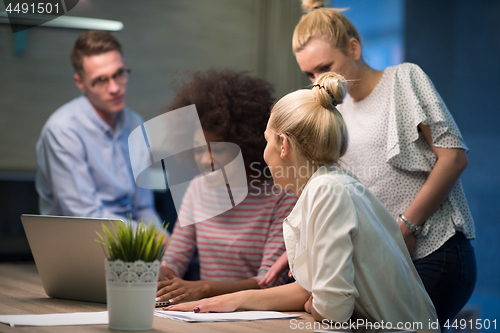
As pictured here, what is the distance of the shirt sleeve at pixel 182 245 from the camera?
5.37ft

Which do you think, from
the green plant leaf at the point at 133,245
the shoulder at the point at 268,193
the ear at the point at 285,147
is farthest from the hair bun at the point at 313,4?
the green plant leaf at the point at 133,245

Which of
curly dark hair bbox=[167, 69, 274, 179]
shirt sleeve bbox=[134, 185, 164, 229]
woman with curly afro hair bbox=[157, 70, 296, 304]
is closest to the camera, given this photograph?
woman with curly afro hair bbox=[157, 70, 296, 304]

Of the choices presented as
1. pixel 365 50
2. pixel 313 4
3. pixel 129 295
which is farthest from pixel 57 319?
pixel 365 50

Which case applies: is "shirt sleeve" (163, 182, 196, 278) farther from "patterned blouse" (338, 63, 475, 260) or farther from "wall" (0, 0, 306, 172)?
"wall" (0, 0, 306, 172)

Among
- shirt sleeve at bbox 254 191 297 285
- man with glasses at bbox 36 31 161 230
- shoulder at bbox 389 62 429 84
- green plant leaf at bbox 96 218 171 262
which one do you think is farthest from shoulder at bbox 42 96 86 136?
green plant leaf at bbox 96 218 171 262

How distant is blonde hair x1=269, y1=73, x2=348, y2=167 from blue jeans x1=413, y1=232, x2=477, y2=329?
0.49 meters

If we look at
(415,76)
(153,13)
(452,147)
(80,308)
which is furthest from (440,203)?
(153,13)

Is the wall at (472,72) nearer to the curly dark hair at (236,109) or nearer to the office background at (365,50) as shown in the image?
the office background at (365,50)

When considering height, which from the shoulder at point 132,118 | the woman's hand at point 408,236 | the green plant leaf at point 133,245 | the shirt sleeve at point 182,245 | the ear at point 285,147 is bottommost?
the shirt sleeve at point 182,245

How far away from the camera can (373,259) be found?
3.12 ft

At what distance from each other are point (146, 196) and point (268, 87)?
1.08 metres

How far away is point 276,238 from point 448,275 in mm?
495

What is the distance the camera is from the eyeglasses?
260 centimetres

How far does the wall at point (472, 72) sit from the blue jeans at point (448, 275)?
1.56 metres
